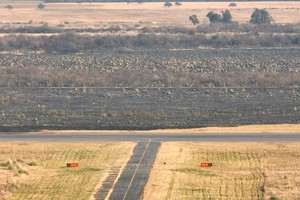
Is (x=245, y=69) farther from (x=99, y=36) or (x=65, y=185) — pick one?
(x=65, y=185)

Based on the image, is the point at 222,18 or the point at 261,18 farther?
the point at 222,18

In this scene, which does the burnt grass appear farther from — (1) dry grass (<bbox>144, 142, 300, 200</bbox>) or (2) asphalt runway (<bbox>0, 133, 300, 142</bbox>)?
(1) dry grass (<bbox>144, 142, 300, 200</bbox>)

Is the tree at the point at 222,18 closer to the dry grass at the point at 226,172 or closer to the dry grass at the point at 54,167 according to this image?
the dry grass at the point at 226,172

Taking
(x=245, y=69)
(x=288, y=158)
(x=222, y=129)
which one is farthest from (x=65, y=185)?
(x=245, y=69)

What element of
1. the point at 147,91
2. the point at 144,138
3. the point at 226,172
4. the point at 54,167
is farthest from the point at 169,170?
the point at 147,91

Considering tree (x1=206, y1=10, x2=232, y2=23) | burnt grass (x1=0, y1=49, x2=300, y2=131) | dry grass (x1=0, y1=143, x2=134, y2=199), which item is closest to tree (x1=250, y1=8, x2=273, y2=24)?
tree (x1=206, y1=10, x2=232, y2=23)

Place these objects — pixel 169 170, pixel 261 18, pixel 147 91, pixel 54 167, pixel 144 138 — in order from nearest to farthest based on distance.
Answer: pixel 169 170
pixel 54 167
pixel 144 138
pixel 147 91
pixel 261 18

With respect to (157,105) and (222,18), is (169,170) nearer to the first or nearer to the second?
(157,105)

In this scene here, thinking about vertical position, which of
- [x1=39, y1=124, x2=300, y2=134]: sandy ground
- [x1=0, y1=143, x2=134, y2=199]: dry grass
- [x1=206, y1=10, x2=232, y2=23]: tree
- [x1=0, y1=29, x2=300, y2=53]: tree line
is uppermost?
[x1=0, y1=143, x2=134, y2=199]: dry grass
